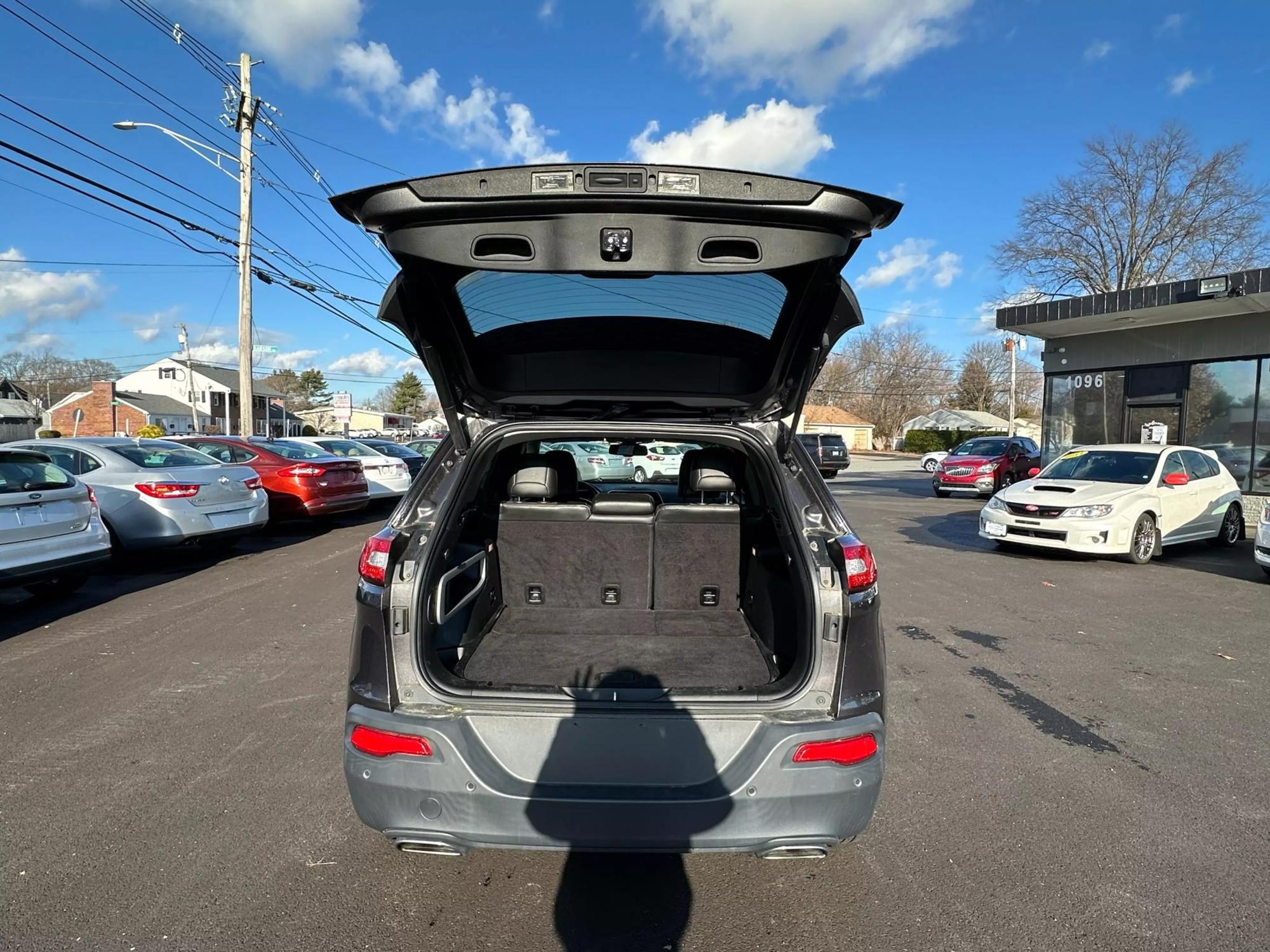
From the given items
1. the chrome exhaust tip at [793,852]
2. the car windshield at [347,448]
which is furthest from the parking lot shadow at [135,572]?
the chrome exhaust tip at [793,852]

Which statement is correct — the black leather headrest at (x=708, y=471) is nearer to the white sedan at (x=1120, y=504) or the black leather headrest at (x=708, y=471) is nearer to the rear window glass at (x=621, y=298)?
the rear window glass at (x=621, y=298)

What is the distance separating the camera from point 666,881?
2.54m

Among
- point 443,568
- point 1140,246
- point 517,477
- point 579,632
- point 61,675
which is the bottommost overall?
point 61,675

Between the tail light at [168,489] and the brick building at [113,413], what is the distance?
56.8 meters

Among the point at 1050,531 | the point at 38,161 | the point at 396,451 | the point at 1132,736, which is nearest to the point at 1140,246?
the point at 1050,531

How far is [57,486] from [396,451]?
1045cm

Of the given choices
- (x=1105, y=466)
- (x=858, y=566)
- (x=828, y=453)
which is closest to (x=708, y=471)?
(x=858, y=566)

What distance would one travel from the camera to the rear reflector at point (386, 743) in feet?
7.10

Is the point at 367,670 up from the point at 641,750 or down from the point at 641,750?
up

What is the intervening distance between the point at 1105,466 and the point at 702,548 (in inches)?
335

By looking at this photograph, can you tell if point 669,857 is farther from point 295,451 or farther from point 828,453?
point 828,453

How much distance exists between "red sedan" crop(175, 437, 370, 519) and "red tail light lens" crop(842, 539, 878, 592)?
32.6 ft

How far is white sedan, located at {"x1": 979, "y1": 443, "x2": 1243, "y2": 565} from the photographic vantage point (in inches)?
346

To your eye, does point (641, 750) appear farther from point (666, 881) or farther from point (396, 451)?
point (396, 451)
